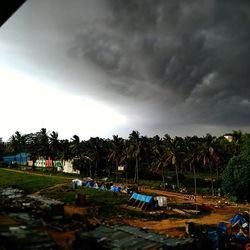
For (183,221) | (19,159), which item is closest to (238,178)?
(183,221)

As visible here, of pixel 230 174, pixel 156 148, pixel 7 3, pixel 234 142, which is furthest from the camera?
pixel 234 142

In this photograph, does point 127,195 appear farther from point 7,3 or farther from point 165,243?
point 7,3

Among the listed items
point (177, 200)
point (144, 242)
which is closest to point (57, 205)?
point (144, 242)

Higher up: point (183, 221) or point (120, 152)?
point (120, 152)

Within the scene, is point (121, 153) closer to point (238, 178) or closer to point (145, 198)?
point (145, 198)

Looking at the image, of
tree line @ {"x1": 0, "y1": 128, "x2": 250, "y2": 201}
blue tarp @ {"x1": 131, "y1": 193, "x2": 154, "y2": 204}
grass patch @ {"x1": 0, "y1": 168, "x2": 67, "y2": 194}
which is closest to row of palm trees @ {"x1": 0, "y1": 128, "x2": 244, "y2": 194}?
tree line @ {"x1": 0, "y1": 128, "x2": 250, "y2": 201}

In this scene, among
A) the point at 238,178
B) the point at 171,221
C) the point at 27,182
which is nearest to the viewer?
the point at 171,221

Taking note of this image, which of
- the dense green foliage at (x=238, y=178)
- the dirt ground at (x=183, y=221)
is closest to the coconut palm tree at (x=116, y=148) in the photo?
the dirt ground at (x=183, y=221)

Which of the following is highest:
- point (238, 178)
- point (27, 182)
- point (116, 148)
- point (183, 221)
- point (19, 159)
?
point (116, 148)

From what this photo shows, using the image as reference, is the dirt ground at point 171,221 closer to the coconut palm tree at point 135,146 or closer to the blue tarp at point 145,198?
the blue tarp at point 145,198

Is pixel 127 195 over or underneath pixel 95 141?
underneath

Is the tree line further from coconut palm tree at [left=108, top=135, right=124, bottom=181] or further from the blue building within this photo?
the blue building
